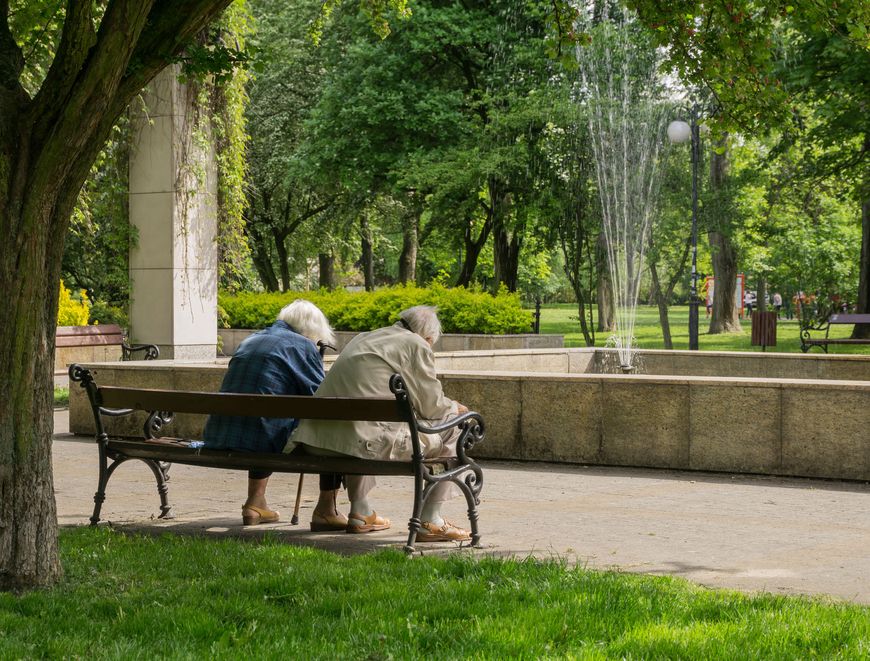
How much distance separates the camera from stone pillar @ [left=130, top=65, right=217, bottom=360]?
16.7 m

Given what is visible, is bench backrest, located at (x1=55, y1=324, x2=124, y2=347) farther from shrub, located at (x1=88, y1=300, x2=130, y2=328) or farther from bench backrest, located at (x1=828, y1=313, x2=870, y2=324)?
bench backrest, located at (x1=828, y1=313, x2=870, y2=324)

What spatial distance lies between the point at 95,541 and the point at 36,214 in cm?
198

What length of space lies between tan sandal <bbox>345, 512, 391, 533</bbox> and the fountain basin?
3.26 m

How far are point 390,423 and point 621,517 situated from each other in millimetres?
1695

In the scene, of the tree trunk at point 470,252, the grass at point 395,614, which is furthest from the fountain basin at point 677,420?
the tree trunk at point 470,252

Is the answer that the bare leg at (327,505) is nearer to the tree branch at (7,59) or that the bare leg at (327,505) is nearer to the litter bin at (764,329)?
the tree branch at (7,59)

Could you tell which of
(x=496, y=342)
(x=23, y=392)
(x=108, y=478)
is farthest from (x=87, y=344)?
(x=23, y=392)

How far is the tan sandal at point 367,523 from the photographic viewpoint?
689 centimetres

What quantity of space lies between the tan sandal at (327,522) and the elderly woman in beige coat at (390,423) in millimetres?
73

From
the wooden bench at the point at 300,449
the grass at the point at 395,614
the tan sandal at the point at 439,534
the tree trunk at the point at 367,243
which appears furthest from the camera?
the tree trunk at the point at 367,243

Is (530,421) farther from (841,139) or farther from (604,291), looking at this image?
(604,291)

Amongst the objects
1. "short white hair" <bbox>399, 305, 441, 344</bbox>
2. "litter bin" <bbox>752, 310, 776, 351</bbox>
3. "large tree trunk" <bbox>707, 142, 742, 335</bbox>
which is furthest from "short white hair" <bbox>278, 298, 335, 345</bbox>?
"large tree trunk" <bbox>707, 142, 742, 335</bbox>

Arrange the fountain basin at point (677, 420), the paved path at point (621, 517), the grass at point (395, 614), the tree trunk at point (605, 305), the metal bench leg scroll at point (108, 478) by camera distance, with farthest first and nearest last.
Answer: the tree trunk at point (605, 305)
the fountain basin at point (677, 420)
the metal bench leg scroll at point (108, 478)
the paved path at point (621, 517)
the grass at point (395, 614)

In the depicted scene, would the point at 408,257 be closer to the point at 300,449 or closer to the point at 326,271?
the point at 326,271
